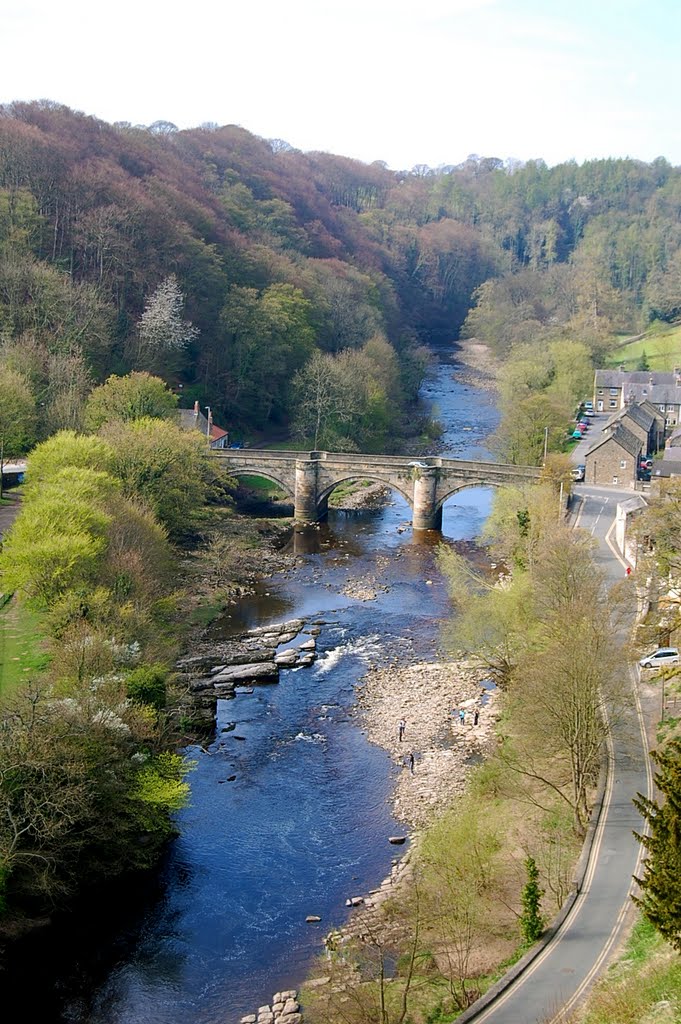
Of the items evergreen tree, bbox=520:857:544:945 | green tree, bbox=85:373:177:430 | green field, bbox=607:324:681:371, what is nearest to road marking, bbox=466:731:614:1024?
evergreen tree, bbox=520:857:544:945

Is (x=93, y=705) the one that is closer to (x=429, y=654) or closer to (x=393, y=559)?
(x=429, y=654)

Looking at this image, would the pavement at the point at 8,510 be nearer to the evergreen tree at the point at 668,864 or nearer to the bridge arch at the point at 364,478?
the bridge arch at the point at 364,478

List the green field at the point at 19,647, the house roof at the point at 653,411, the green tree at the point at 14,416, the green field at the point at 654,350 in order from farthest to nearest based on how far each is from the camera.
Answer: the green field at the point at 654,350, the house roof at the point at 653,411, the green tree at the point at 14,416, the green field at the point at 19,647

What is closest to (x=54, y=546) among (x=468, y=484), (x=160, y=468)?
(x=160, y=468)

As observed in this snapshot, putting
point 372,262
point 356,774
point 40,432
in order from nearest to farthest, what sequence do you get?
1. point 356,774
2. point 40,432
3. point 372,262

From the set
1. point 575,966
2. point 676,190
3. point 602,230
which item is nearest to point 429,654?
point 575,966

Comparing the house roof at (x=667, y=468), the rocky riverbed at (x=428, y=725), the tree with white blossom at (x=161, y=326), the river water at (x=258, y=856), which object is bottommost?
the river water at (x=258, y=856)

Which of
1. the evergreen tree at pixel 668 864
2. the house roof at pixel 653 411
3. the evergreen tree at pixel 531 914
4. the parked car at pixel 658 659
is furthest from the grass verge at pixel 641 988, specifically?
the house roof at pixel 653 411
